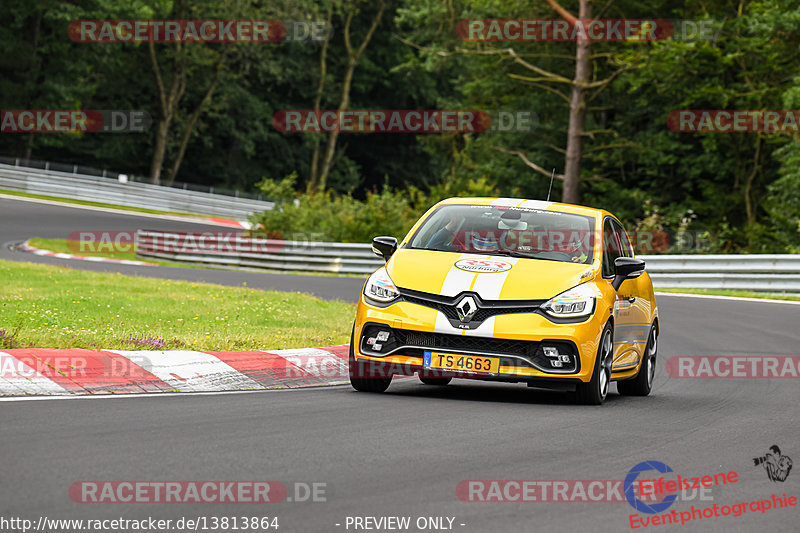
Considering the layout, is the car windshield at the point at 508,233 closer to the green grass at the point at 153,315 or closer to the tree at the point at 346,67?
the green grass at the point at 153,315

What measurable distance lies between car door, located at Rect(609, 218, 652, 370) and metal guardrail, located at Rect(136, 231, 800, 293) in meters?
14.8

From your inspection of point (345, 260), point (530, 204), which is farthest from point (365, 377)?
point (345, 260)

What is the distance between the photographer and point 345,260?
31750 millimetres

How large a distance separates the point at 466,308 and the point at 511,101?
3526 cm

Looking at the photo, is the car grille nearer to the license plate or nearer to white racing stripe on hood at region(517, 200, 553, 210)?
the license plate

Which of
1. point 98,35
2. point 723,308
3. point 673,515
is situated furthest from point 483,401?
point 98,35

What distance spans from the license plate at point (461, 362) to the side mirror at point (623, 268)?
1745mm

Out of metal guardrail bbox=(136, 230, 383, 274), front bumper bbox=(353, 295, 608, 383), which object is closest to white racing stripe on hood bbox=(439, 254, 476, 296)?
front bumper bbox=(353, 295, 608, 383)

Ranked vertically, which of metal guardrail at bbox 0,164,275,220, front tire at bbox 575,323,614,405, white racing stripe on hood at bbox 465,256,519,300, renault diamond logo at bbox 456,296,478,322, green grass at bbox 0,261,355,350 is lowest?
green grass at bbox 0,261,355,350

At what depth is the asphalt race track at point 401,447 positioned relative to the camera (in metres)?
5.44

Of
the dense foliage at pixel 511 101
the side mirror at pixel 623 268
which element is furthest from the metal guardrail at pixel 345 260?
the side mirror at pixel 623 268

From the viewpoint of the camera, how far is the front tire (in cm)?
952

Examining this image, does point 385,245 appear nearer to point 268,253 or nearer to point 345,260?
point 345,260

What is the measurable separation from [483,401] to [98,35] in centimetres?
5409
